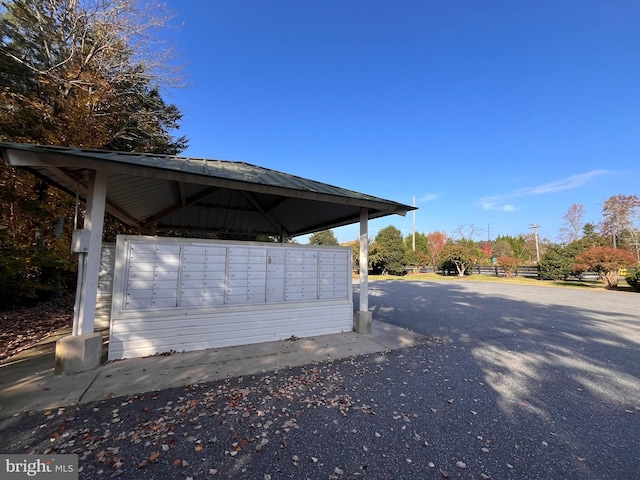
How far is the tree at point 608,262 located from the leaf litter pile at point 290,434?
16.4 metres

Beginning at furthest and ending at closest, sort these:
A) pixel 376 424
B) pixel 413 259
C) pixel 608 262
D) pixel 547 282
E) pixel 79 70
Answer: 1. pixel 413 259
2. pixel 547 282
3. pixel 608 262
4. pixel 79 70
5. pixel 376 424

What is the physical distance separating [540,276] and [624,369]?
19054 mm

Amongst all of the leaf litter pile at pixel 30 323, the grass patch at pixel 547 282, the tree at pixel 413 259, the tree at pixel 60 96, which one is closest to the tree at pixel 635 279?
the grass patch at pixel 547 282

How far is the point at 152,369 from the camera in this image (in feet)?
11.2

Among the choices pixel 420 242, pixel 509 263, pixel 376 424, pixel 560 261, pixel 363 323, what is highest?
pixel 420 242

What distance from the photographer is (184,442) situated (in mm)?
2084

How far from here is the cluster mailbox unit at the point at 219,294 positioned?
3.79 metres

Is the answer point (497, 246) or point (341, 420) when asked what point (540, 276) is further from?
point (341, 420)

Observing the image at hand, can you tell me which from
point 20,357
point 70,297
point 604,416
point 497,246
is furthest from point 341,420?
point 497,246

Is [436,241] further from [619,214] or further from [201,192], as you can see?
[201,192]

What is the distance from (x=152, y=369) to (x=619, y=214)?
4351cm

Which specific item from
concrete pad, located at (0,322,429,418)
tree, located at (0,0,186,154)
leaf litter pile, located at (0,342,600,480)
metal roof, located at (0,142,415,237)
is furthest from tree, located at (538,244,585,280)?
tree, located at (0,0,186,154)

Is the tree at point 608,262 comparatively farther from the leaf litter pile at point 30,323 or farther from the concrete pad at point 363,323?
the leaf litter pile at point 30,323

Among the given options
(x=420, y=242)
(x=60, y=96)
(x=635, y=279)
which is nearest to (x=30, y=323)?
(x=60, y=96)
